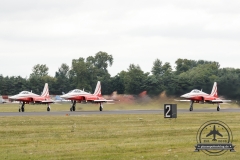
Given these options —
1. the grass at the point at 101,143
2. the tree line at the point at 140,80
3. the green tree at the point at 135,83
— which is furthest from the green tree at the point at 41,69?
the grass at the point at 101,143

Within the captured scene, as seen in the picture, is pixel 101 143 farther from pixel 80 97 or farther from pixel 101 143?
pixel 80 97

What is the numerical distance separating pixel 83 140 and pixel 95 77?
86.0 meters

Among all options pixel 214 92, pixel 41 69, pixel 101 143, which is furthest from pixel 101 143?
pixel 41 69

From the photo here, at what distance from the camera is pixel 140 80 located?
71875 millimetres

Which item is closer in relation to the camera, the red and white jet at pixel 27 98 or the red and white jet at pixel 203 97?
the red and white jet at pixel 203 97

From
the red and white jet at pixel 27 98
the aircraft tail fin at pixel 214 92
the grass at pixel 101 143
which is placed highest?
the aircraft tail fin at pixel 214 92

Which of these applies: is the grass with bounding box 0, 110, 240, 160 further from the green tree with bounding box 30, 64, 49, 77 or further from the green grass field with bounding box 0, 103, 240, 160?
the green tree with bounding box 30, 64, 49, 77

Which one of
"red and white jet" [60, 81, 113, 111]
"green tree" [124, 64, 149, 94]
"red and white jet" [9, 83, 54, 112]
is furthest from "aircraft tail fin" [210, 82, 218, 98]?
"red and white jet" [9, 83, 54, 112]

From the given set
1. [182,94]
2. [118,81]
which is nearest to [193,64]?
[118,81]

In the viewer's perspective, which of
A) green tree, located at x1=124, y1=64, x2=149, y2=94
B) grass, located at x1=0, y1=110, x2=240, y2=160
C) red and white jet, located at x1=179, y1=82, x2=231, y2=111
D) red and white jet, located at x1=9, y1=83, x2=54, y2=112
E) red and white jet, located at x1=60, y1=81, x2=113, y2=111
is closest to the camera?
grass, located at x1=0, y1=110, x2=240, y2=160

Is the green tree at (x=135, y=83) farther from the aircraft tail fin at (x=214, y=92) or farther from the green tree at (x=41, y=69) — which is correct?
the green tree at (x=41, y=69)

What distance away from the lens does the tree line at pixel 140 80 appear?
199 ft

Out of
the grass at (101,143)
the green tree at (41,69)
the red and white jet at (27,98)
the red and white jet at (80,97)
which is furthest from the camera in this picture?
the green tree at (41,69)

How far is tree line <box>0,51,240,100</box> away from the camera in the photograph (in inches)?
2392
